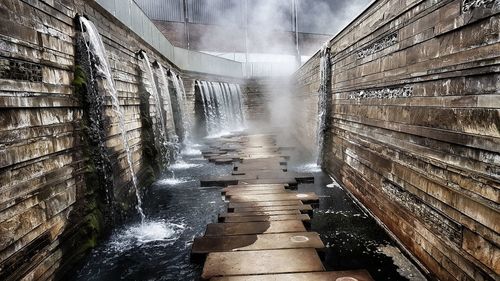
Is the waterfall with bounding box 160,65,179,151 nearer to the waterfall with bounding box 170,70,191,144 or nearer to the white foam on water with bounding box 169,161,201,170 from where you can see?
the white foam on water with bounding box 169,161,201,170

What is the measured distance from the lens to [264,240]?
3762 mm

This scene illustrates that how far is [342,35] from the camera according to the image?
713 centimetres

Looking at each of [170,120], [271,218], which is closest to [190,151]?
[170,120]

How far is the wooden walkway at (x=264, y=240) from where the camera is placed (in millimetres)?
3051

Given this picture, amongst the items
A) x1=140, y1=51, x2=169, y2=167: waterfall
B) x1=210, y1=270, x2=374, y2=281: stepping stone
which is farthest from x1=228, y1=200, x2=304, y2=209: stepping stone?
x1=140, y1=51, x2=169, y2=167: waterfall

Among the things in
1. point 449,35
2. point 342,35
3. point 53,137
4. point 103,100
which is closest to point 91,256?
point 53,137

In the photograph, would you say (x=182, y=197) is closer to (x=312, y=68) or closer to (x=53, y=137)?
(x=53, y=137)

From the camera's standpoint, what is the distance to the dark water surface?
3.69 m

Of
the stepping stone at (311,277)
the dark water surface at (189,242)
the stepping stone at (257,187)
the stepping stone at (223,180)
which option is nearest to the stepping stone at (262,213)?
the dark water surface at (189,242)

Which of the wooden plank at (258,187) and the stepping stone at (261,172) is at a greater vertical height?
the stepping stone at (261,172)

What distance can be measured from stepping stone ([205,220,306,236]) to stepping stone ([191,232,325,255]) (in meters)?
0.12

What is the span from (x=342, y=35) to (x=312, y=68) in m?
3.96

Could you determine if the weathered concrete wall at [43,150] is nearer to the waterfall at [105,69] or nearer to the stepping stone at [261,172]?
the waterfall at [105,69]

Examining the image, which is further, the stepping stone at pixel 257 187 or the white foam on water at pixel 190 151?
the white foam on water at pixel 190 151
